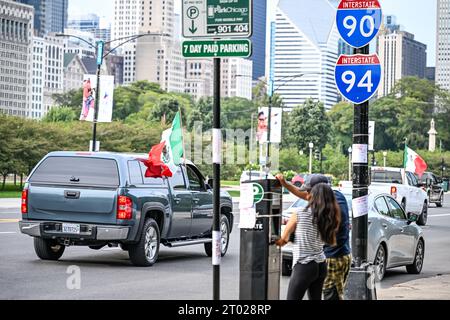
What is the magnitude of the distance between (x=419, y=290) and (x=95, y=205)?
552cm

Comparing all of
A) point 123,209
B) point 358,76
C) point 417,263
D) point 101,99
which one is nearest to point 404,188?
point 417,263

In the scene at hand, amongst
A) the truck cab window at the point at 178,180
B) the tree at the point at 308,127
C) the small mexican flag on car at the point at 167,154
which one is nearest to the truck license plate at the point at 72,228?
the small mexican flag on car at the point at 167,154

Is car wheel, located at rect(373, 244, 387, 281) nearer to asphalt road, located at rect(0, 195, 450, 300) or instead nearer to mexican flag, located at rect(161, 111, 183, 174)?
asphalt road, located at rect(0, 195, 450, 300)

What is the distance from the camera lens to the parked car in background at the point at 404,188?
35281mm

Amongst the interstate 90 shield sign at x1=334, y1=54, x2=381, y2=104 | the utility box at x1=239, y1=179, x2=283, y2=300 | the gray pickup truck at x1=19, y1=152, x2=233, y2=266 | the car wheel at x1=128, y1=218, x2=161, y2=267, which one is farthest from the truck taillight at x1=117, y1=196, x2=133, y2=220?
the utility box at x1=239, y1=179, x2=283, y2=300

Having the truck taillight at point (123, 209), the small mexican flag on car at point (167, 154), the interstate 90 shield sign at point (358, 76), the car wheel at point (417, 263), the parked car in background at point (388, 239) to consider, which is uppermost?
the interstate 90 shield sign at point (358, 76)

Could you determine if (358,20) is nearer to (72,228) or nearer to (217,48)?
(217,48)

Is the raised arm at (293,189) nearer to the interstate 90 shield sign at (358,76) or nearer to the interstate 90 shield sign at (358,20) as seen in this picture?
the interstate 90 shield sign at (358,76)

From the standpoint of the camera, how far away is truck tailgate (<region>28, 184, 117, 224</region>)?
58.6 ft

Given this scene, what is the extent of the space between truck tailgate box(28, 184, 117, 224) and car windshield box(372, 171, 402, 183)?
71.7 feet

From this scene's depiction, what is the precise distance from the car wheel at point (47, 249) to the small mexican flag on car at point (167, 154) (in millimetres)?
2064

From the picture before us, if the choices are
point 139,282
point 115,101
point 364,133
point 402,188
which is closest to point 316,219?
point 364,133

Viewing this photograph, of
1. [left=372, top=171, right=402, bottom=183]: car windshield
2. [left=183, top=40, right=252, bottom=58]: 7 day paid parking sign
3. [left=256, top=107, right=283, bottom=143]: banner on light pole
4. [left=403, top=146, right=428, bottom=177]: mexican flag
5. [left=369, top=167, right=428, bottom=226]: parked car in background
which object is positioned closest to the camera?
[left=183, top=40, right=252, bottom=58]: 7 day paid parking sign

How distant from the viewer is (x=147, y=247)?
18.6 metres
